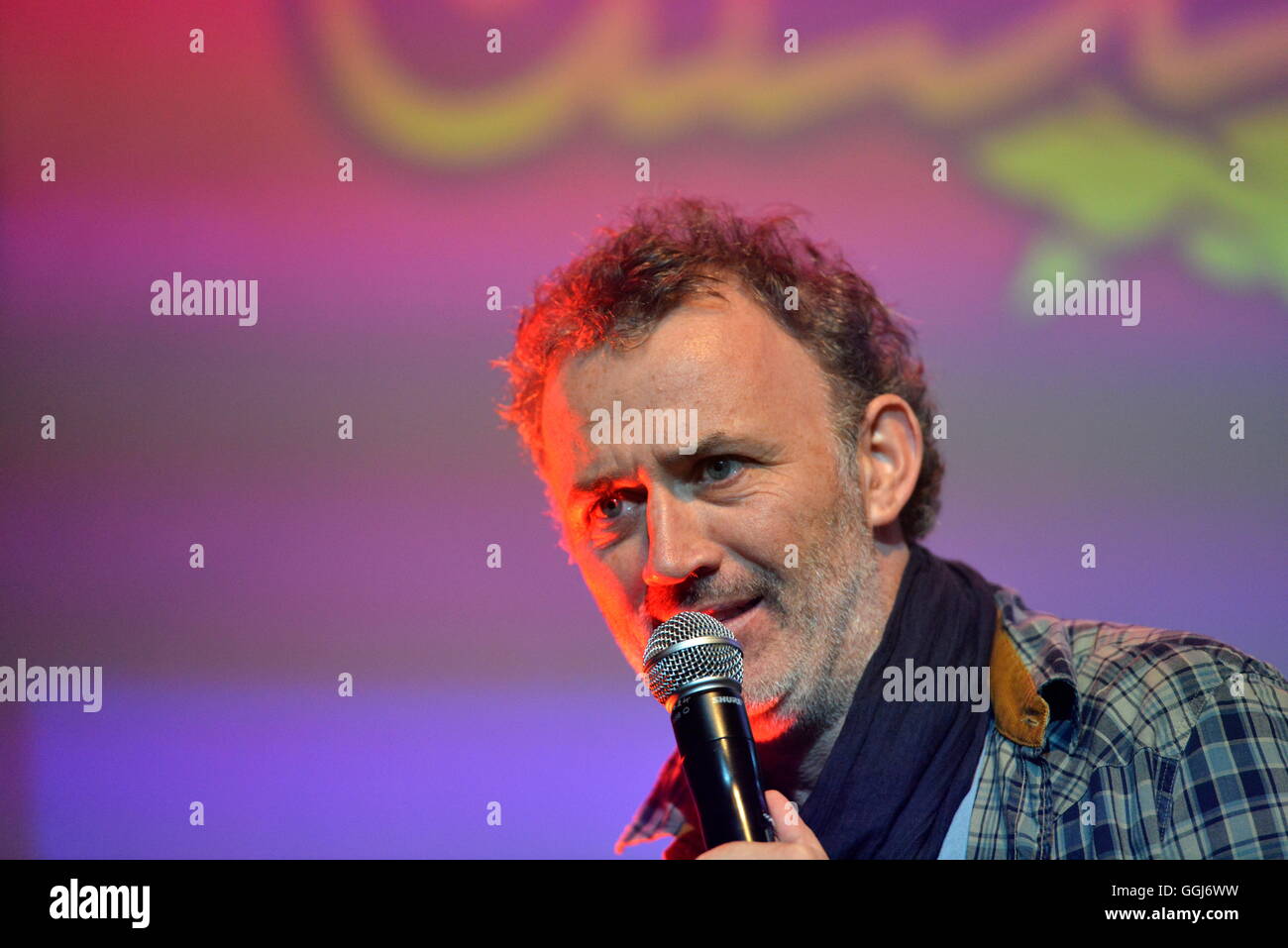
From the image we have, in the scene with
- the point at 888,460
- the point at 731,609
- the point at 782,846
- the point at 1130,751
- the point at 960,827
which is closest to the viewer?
the point at 782,846

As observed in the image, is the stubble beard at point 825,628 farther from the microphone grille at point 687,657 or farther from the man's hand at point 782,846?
the man's hand at point 782,846

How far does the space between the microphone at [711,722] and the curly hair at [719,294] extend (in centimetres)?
79

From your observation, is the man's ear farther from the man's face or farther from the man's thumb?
the man's thumb

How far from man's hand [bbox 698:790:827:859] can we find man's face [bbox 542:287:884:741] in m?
0.69

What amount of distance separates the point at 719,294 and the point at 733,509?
1.48 ft

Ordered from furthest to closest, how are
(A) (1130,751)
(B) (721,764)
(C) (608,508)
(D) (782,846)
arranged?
1. (C) (608,508)
2. (A) (1130,751)
3. (B) (721,764)
4. (D) (782,846)

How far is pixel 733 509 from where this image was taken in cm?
233

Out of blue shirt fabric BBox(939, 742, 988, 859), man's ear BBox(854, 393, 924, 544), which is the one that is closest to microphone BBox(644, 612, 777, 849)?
blue shirt fabric BBox(939, 742, 988, 859)

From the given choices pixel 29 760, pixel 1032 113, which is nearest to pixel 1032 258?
pixel 1032 113

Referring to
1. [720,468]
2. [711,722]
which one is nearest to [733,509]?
[720,468]

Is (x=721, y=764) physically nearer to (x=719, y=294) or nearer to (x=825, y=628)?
(x=825, y=628)

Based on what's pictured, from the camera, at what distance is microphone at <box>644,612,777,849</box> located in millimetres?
1623

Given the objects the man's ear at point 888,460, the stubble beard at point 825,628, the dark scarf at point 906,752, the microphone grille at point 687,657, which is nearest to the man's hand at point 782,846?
the microphone grille at point 687,657

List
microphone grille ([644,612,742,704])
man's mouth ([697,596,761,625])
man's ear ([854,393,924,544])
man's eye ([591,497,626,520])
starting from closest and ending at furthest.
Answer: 1. microphone grille ([644,612,742,704])
2. man's mouth ([697,596,761,625])
3. man's eye ([591,497,626,520])
4. man's ear ([854,393,924,544])
